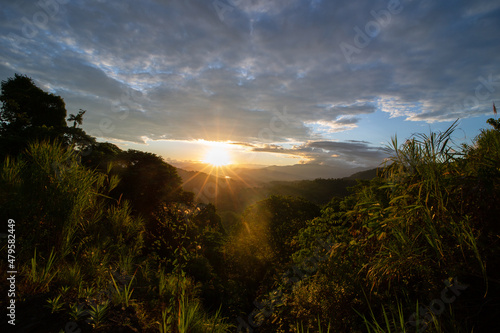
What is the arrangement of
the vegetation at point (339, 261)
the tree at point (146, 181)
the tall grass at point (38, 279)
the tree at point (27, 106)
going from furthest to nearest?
1. the tree at point (27, 106)
2. the tree at point (146, 181)
3. the tall grass at point (38, 279)
4. the vegetation at point (339, 261)

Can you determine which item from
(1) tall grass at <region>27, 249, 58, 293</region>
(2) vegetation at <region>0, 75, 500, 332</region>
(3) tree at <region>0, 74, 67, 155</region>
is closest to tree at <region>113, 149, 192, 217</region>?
(2) vegetation at <region>0, 75, 500, 332</region>

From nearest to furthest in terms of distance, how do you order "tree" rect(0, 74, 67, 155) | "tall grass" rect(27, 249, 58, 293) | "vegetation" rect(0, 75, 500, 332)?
"vegetation" rect(0, 75, 500, 332) → "tall grass" rect(27, 249, 58, 293) → "tree" rect(0, 74, 67, 155)

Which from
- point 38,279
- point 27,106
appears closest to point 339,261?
point 38,279

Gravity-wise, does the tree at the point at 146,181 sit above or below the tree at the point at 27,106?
below

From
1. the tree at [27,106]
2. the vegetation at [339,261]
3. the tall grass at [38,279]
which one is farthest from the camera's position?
the tree at [27,106]

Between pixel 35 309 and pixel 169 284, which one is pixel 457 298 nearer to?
pixel 169 284

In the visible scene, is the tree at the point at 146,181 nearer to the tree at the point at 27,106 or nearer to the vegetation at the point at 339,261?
the vegetation at the point at 339,261

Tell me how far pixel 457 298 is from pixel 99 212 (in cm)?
535

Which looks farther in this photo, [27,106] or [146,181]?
[27,106]

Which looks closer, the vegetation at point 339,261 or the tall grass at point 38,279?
the vegetation at point 339,261

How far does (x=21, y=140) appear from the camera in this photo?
44.2ft

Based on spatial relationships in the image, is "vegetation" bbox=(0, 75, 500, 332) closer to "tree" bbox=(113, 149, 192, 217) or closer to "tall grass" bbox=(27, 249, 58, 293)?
"tall grass" bbox=(27, 249, 58, 293)

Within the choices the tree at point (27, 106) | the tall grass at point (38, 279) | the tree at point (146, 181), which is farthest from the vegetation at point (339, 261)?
the tree at point (27, 106)

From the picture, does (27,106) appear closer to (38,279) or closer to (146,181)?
(146,181)
